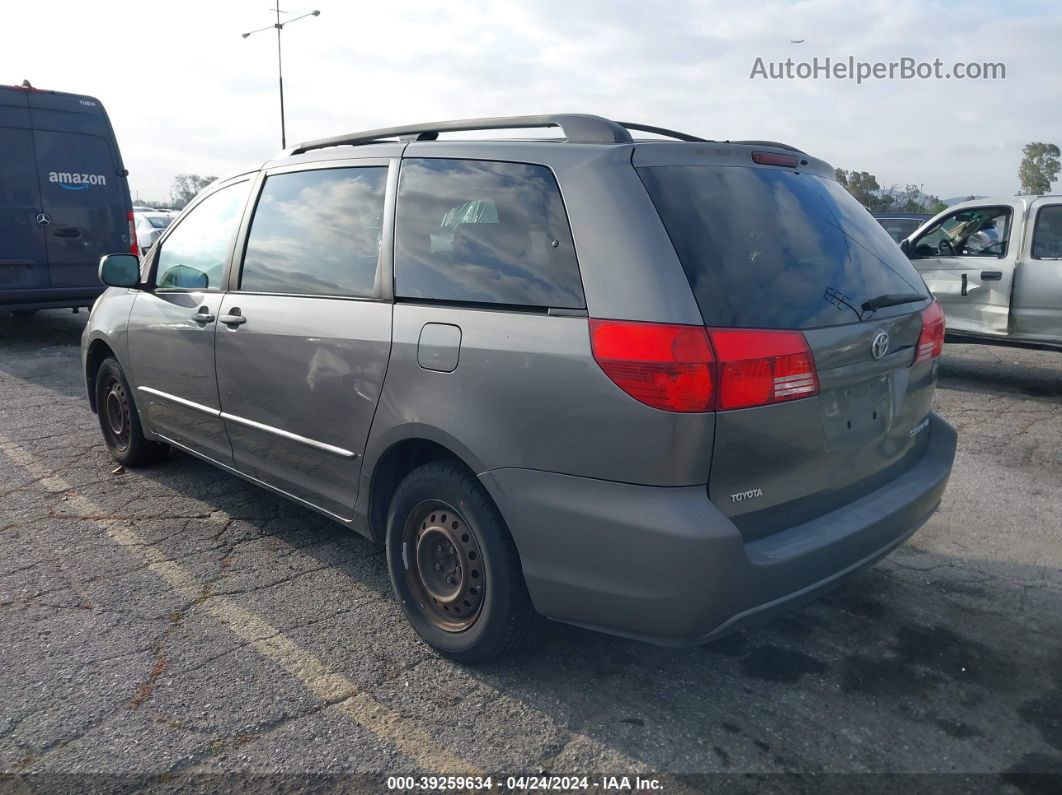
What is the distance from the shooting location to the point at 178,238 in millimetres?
4602

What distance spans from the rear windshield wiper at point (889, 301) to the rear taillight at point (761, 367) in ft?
1.43

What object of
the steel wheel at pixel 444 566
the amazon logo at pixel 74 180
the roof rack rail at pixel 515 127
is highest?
the amazon logo at pixel 74 180

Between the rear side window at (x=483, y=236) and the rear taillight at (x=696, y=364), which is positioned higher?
the rear side window at (x=483, y=236)

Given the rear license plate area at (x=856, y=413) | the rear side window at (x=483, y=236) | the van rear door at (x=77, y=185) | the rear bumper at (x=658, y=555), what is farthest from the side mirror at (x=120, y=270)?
the van rear door at (x=77, y=185)

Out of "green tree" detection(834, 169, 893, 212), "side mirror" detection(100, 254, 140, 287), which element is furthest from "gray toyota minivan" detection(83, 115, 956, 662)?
"green tree" detection(834, 169, 893, 212)

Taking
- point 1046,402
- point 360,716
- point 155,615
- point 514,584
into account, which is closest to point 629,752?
point 514,584

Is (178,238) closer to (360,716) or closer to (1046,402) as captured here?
(360,716)

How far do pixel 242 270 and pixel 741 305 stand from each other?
2.44m

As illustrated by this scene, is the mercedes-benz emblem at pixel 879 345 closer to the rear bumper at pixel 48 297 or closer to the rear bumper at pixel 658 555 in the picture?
the rear bumper at pixel 658 555

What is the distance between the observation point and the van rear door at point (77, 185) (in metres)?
9.30

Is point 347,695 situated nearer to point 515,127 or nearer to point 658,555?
point 658,555

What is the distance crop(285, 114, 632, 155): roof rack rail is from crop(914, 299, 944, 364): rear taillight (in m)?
1.31

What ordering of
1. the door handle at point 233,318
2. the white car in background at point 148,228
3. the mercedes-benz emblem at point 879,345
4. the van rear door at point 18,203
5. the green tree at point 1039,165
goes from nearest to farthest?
the mercedes-benz emblem at point 879,345 < the door handle at point 233,318 < the van rear door at point 18,203 < the white car in background at point 148,228 < the green tree at point 1039,165

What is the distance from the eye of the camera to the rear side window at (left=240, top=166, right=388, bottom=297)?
330 centimetres
